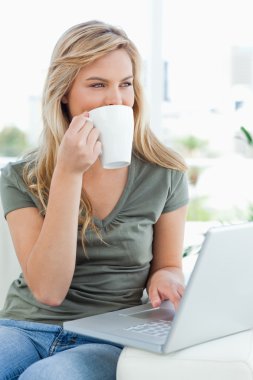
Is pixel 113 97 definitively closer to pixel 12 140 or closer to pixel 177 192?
pixel 177 192

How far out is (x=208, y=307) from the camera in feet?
4.58

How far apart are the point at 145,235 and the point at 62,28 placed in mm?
1502

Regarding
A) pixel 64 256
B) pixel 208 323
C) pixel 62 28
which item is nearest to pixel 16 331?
pixel 64 256

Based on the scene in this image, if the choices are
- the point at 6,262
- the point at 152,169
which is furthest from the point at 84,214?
the point at 6,262

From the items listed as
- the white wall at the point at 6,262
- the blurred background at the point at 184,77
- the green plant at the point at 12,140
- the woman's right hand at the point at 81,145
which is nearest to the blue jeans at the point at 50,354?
the white wall at the point at 6,262

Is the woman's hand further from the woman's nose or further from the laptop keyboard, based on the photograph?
the woman's nose

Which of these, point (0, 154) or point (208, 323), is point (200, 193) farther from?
point (208, 323)

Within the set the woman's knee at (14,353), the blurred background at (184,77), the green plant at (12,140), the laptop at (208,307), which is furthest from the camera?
the green plant at (12,140)

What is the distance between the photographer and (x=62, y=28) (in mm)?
3148

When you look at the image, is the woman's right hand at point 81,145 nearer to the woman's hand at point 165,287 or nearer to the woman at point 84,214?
the woman at point 84,214

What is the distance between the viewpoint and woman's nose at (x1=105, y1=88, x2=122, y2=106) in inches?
70.4

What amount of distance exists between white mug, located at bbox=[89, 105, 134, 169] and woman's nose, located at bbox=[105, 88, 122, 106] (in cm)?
15

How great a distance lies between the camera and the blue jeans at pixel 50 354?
1480 mm

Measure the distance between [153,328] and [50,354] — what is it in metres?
0.30
